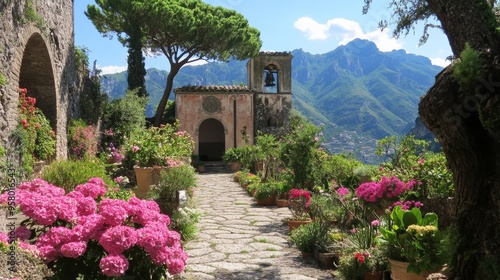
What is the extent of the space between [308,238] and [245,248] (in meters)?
0.89

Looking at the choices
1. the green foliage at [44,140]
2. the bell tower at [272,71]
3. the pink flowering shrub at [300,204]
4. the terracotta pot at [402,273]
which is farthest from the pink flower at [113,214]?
the bell tower at [272,71]

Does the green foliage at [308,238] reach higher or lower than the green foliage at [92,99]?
lower

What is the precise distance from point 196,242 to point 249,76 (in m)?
19.0

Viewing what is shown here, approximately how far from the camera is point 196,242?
602cm

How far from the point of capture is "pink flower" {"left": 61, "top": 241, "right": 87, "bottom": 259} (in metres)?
2.79

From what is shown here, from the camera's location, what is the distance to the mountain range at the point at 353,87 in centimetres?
7500

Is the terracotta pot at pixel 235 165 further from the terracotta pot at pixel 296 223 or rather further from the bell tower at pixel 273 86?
the terracotta pot at pixel 296 223

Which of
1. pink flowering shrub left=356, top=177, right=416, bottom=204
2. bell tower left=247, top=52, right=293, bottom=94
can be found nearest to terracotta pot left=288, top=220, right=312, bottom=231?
pink flowering shrub left=356, top=177, right=416, bottom=204

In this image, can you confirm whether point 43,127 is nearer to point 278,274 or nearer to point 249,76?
point 278,274

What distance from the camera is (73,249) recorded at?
280 centimetres

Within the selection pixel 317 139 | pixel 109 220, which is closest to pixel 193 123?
pixel 317 139

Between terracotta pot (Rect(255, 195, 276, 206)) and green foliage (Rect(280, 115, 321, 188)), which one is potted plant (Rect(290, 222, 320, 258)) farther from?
green foliage (Rect(280, 115, 321, 188))

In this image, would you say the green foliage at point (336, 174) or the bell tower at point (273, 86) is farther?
the bell tower at point (273, 86)

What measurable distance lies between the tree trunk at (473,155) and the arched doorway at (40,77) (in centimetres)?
865
